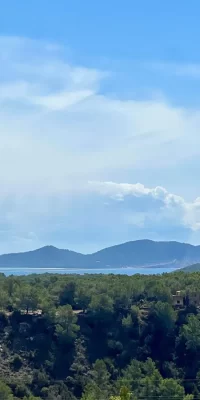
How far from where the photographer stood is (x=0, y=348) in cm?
6888

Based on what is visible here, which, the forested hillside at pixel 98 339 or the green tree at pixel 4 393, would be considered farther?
the forested hillside at pixel 98 339

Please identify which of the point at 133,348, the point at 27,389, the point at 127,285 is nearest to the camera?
the point at 27,389

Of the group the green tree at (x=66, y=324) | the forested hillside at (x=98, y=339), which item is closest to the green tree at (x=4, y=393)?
the forested hillside at (x=98, y=339)

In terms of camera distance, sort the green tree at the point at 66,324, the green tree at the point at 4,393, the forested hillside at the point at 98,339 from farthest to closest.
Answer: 1. the green tree at the point at 66,324
2. the forested hillside at the point at 98,339
3. the green tree at the point at 4,393

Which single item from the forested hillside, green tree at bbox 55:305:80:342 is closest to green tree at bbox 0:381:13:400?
the forested hillside

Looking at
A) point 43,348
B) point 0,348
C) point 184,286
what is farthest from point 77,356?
point 184,286

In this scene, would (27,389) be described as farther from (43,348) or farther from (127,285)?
(127,285)

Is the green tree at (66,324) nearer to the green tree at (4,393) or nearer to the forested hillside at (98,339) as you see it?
the forested hillside at (98,339)

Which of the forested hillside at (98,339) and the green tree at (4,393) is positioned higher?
the forested hillside at (98,339)

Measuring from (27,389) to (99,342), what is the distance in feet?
43.7

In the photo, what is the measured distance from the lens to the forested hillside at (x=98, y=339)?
208ft

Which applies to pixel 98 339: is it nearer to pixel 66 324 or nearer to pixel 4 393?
pixel 66 324

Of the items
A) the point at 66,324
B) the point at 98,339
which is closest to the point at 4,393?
the point at 66,324

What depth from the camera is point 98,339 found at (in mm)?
74312
